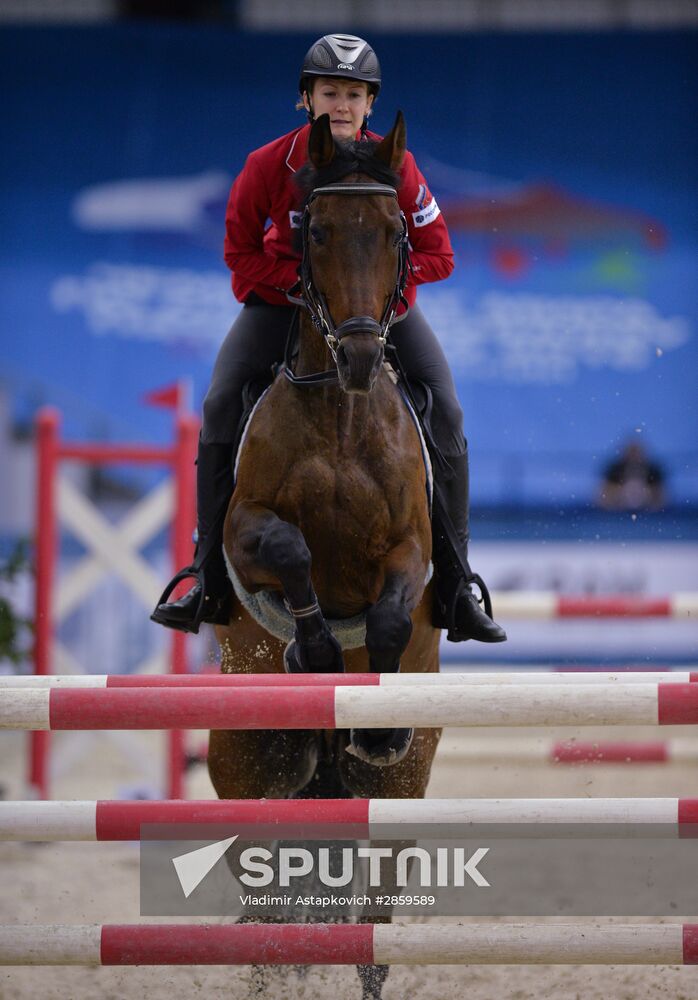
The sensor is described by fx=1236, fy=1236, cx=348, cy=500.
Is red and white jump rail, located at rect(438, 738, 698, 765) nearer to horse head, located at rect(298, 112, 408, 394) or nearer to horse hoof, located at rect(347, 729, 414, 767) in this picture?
horse hoof, located at rect(347, 729, 414, 767)

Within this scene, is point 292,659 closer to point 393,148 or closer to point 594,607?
point 393,148

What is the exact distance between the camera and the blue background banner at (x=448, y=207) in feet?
45.6

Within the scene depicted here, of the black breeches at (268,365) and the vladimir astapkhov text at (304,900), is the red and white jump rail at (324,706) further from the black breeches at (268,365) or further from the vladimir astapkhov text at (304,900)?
the black breeches at (268,365)

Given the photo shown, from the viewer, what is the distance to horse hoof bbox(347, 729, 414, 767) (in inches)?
136

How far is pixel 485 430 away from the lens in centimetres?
1371

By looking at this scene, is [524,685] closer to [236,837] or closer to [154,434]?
[236,837]

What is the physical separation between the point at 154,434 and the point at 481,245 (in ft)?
14.4

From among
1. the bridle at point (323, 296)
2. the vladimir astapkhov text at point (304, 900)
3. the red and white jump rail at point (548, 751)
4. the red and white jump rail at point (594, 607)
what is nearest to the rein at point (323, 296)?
the bridle at point (323, 296)

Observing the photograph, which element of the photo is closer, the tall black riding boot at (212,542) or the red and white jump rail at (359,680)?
the red and white jump rail at (359,680)

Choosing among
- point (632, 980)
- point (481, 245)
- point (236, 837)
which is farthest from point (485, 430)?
point (236, 837)

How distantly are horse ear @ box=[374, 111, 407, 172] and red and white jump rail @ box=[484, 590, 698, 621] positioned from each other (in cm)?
311

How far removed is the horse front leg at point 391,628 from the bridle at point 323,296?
598mm

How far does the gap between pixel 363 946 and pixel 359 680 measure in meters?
0.60

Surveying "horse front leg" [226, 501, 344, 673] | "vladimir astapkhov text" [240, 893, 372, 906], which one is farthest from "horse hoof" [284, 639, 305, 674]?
"vladimir astapkhov text" [240, 893, 372, 906]
